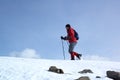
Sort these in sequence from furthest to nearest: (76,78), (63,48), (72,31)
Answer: (63,48) < (72,31) < (76,78)

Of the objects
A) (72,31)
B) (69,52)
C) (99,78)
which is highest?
(72,31)

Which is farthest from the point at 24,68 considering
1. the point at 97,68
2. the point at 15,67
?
the point at 97,68

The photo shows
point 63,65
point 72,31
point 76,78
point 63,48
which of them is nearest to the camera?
point 76,78

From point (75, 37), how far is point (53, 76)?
29.7 ft

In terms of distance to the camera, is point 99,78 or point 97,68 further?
point 97,68

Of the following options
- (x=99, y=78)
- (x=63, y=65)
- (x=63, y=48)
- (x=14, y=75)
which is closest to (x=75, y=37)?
(x=63, y=48)

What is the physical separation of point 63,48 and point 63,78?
41.0 ft

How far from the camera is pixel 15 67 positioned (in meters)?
12.4

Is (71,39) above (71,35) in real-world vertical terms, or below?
below

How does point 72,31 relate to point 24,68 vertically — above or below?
above

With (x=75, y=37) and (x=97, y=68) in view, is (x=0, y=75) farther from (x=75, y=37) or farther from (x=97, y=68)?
(x=75, y=37)

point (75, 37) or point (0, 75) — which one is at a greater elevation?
point (75, 37)

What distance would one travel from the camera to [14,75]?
11367 millimetres

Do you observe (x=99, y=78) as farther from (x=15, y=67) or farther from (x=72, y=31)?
(x=72, y=31)
